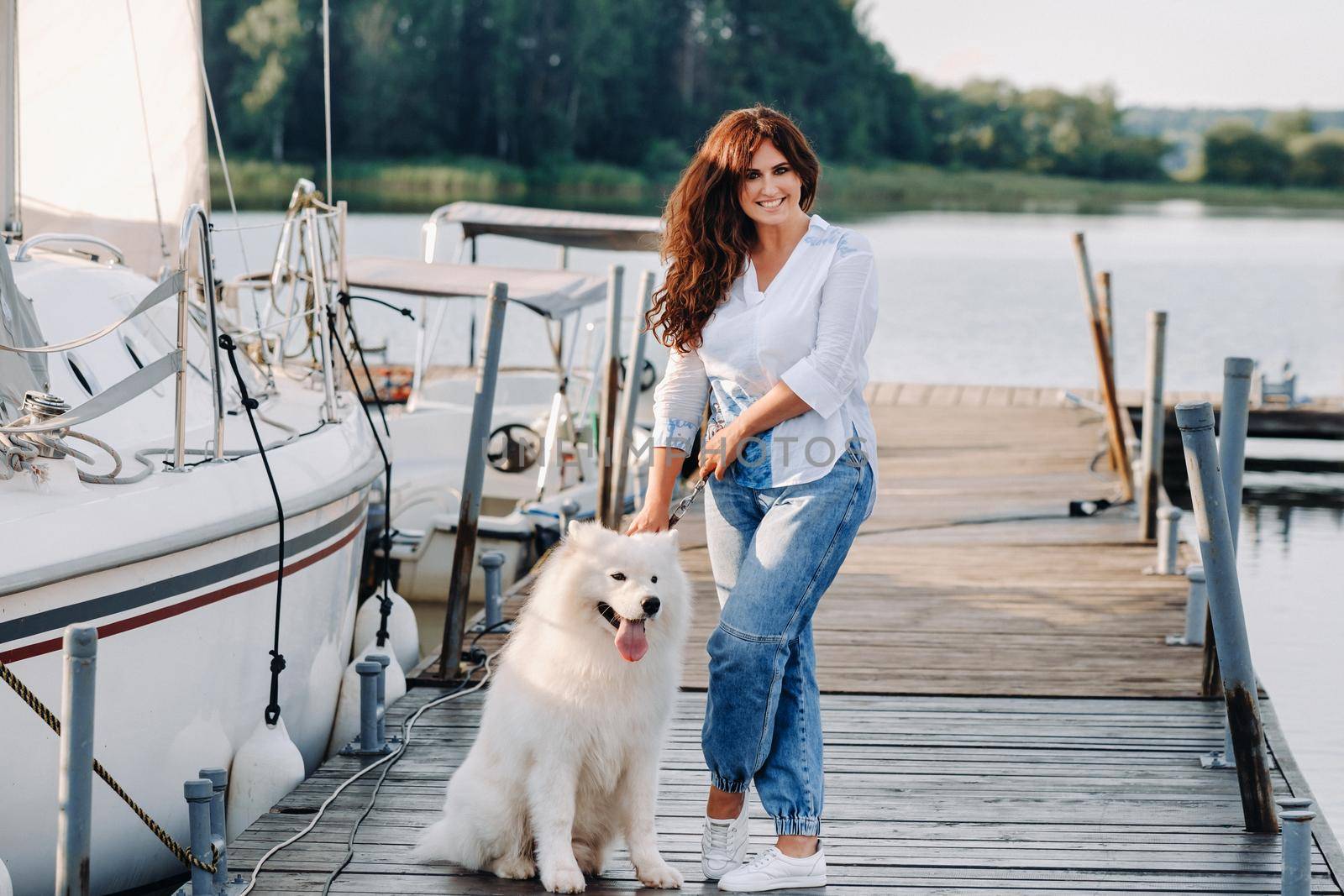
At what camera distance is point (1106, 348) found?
33.6 feet

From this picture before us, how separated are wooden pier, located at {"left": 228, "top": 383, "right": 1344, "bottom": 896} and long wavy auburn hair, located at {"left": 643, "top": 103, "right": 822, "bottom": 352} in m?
1.40

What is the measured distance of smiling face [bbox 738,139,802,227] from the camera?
325cm

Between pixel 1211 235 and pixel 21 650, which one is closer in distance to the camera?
pixel 21 650

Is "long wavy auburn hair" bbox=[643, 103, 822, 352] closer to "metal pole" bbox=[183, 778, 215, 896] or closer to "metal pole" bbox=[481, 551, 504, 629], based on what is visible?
"metal pole" bbox=[183, 778, 215, 896]

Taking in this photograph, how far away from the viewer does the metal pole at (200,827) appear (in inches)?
136

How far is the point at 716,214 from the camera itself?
3.32 metres

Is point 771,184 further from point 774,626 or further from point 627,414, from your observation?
point 627,414

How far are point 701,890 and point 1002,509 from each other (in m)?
6.43

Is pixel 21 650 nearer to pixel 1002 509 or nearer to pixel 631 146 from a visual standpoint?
pixel 1002 509

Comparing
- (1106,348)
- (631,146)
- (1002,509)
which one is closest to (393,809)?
(1002,509)

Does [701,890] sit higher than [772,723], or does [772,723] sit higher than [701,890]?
[772,723]

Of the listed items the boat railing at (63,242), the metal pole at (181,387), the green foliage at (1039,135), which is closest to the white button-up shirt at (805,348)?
the metal pole at (181,387)

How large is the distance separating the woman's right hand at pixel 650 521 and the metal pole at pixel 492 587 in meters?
2.75

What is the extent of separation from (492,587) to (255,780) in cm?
177
